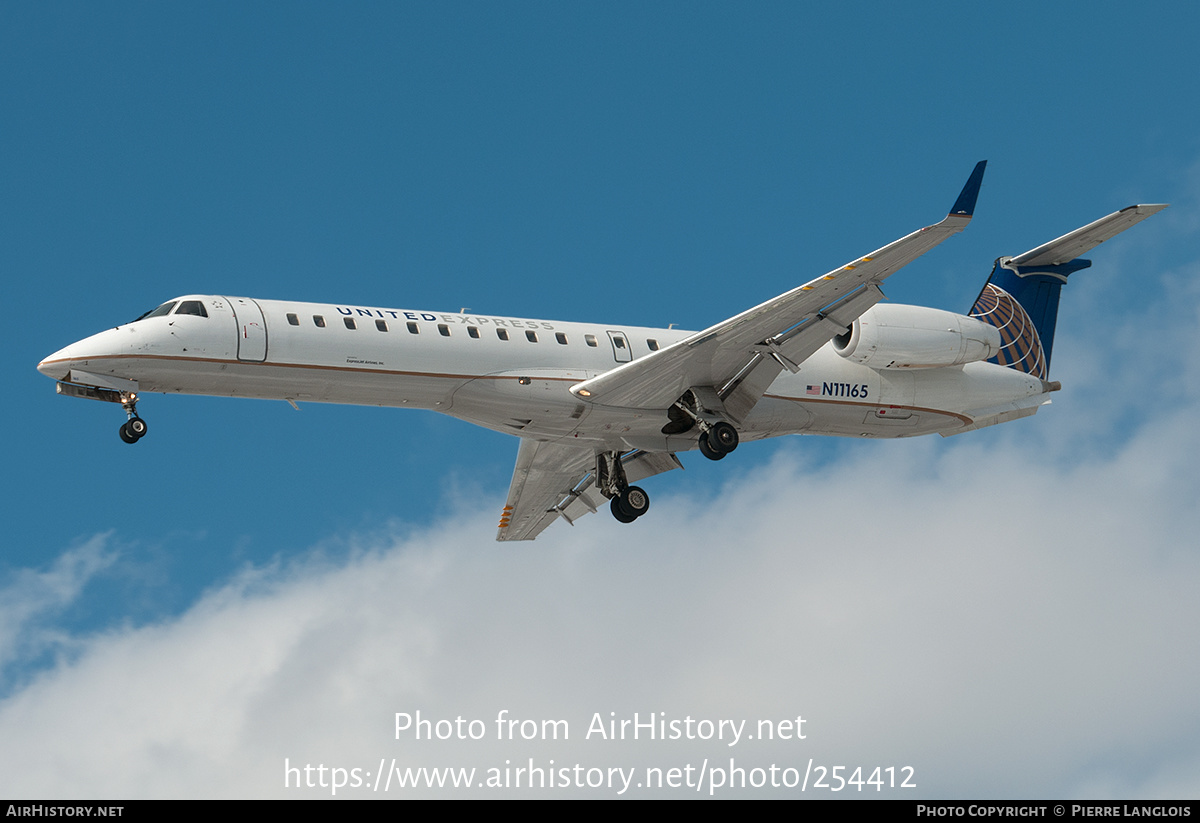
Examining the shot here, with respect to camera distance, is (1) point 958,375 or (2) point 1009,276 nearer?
(1) point 958,375

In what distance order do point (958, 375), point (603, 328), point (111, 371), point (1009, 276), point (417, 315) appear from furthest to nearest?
point (1009, 276)
point (958, 375)
point (603, 328)
point (417, 315)
point (111, 371)

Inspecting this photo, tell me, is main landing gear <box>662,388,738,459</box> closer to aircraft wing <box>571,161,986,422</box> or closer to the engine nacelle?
aircraft wing <box>571,161,986,422</box>

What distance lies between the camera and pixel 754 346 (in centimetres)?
2683

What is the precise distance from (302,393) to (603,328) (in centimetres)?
581

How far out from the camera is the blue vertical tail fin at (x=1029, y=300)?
1231 inches

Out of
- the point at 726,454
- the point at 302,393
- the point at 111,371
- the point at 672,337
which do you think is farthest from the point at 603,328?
the point at 111,371

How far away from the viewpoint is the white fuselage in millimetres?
24312

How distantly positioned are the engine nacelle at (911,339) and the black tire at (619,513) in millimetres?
5286

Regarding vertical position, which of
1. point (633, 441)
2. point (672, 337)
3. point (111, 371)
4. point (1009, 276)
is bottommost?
A: point (111, 371)

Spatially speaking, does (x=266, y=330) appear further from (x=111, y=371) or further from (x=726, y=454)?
(x=726, y=454)

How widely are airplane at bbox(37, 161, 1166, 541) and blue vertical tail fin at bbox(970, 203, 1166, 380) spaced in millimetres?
42

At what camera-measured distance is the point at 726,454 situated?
2741cm

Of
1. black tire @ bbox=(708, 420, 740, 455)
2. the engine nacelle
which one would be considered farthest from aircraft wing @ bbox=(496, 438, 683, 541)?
the engine nacelle

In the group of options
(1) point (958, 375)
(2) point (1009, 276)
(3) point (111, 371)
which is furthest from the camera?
(2) point (1009, 276)
